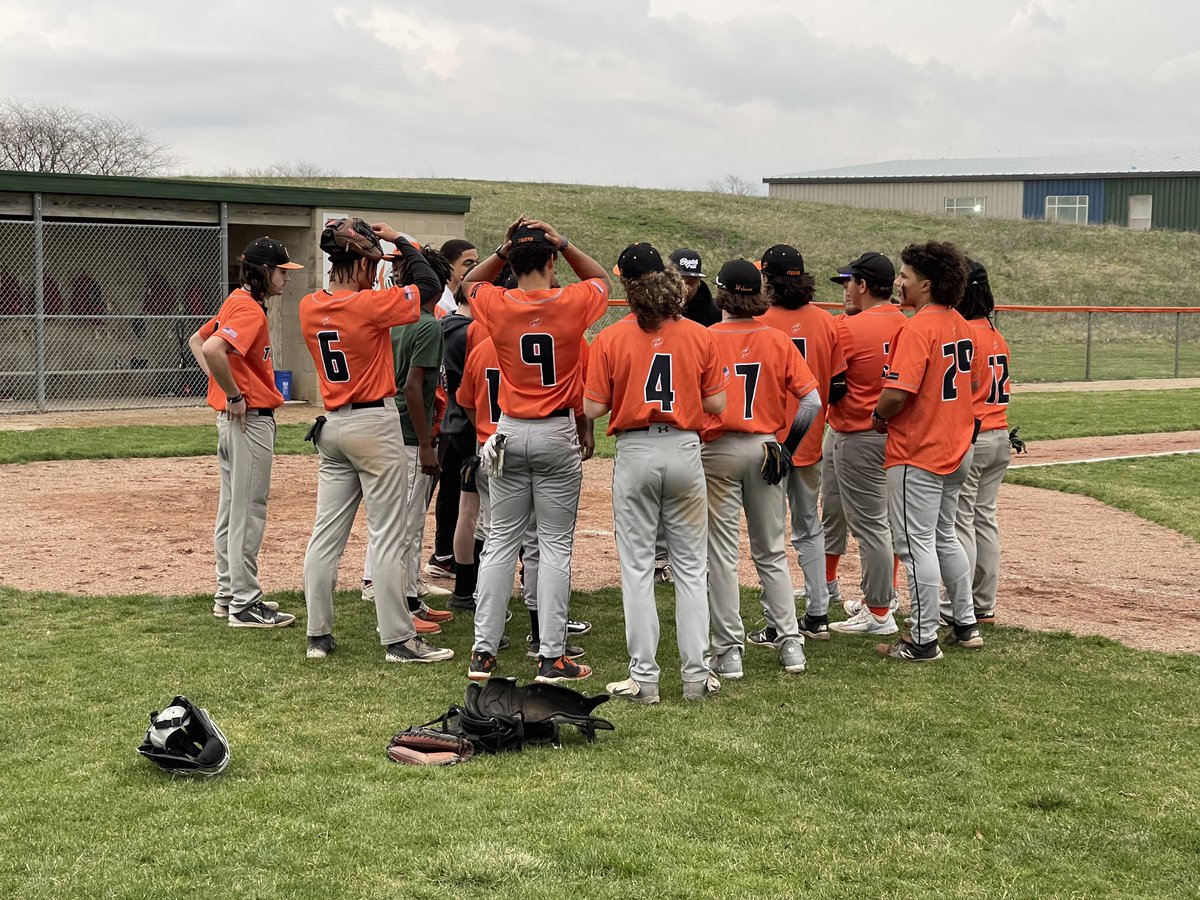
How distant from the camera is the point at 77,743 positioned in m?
4.89

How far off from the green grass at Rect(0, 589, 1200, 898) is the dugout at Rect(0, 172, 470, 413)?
12.6m

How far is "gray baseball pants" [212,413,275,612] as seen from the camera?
6.92m

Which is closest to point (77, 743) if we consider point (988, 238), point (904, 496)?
point (904, 496)

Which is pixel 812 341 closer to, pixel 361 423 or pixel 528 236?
pixel 528 236

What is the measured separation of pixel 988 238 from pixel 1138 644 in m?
44.8

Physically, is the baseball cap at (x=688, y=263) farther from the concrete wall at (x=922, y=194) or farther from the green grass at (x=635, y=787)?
the concrete wall at (x=922, y=194)

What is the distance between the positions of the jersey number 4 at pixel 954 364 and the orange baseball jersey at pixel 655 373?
1352mm

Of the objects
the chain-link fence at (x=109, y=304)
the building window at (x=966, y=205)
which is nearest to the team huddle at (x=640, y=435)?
the chain-link fence at (x=109, y=304)

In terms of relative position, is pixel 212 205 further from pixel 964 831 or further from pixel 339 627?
pixel 964 831

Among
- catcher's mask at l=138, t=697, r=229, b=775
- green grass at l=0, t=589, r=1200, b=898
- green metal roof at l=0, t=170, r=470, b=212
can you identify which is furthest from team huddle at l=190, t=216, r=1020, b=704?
green metal roof at l=0, t=170, r=470, b=212

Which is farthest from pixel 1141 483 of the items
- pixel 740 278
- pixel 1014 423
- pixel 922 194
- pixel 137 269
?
pixel 922 194

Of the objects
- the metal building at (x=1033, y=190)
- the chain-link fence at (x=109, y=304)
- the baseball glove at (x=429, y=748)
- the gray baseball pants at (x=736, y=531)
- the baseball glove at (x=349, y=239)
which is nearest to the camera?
the baseball glove at (x=429, y=748)

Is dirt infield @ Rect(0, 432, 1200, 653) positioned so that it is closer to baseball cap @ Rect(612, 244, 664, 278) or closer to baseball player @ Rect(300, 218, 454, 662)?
baseball player @ Rect(300, 218, 454, 662)

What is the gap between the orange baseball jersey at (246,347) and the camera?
6656mm
